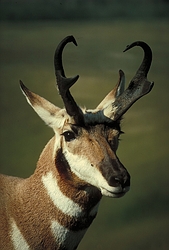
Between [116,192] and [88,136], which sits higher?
[88,136]

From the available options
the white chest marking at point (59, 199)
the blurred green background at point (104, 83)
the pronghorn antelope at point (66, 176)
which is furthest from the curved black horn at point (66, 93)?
the blurred green background at point (104, 83)

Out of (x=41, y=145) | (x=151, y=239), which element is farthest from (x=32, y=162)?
(x=151, y=239)

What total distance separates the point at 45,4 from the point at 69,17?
0.83 ft

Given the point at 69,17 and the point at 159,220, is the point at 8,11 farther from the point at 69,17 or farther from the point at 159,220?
the point at 159,220

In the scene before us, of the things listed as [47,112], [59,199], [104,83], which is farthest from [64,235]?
[104,83]

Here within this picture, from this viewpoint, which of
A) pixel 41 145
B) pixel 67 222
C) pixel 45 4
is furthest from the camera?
pixel 45 4

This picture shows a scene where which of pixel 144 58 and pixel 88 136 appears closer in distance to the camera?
pixel 88 136

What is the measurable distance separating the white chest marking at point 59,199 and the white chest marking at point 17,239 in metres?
0.32

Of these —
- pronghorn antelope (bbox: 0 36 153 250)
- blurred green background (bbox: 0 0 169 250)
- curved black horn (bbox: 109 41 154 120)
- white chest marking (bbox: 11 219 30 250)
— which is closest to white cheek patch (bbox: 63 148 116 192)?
pronghorn antelope (bbox: 0 36 153 250)

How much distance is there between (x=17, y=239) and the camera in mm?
3395

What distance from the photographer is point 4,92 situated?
189 inches

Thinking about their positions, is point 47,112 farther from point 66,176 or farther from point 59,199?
point 59,199

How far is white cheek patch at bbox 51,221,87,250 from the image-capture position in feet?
10.9

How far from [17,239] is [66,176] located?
53cm
